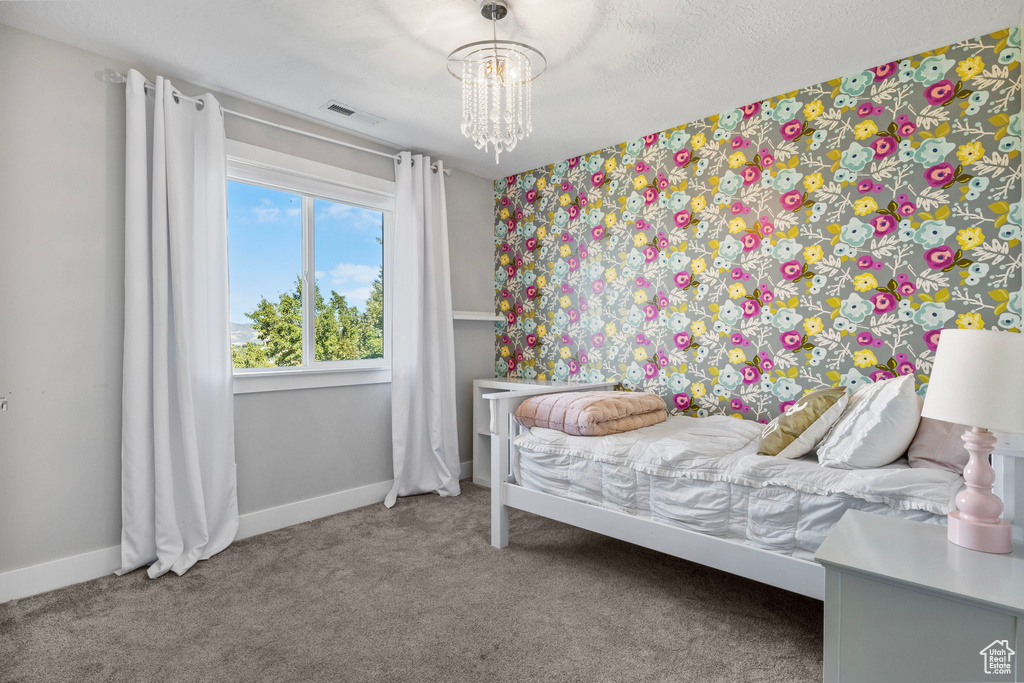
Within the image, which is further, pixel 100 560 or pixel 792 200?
pixel 792 200

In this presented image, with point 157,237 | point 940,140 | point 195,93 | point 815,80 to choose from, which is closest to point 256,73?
point 195,93

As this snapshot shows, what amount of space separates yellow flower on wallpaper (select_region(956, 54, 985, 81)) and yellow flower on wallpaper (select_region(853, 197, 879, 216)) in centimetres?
57

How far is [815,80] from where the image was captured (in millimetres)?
2553

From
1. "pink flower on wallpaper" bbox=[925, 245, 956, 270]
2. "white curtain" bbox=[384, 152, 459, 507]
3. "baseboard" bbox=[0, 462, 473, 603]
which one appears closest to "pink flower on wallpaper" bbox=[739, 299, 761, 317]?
"pink flower on wallpaper" bbox=[925, 245, 956, 270]

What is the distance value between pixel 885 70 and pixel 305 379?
3.35 m

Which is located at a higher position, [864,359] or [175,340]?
[175,340]

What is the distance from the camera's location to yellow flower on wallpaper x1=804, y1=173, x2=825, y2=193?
8.49 ft

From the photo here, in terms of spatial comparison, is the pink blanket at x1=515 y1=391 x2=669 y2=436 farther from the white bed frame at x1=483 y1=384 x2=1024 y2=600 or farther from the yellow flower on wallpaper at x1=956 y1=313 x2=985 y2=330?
the yellow flower on wallpaper at x1=956 y1=313 x2=985 y2=330

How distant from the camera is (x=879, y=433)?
1.81 metres

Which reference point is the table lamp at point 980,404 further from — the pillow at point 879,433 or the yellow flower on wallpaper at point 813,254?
the yellow flower on wallpaper at point 813,254

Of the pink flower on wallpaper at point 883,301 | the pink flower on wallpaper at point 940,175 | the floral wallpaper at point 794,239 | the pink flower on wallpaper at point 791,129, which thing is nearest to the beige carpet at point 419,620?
the floral wallpaper at point 794,239

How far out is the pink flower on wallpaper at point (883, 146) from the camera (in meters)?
2.39

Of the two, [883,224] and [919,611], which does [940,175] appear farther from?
[919,611]

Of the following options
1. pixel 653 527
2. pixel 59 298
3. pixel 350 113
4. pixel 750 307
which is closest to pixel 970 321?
pixel 750 307
